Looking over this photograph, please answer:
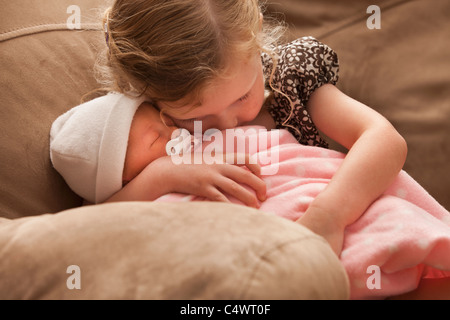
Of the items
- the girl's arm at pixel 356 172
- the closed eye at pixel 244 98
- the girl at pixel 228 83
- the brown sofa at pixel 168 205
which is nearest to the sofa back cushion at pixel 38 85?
the brown sofa at pixel 168 205

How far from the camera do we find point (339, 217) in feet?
2.23

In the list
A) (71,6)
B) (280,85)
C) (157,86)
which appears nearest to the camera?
(157,86)

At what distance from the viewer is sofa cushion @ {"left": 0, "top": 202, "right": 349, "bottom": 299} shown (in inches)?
17.0

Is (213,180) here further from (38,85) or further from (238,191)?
(38,85)

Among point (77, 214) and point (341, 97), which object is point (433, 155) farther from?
point (77, 214)

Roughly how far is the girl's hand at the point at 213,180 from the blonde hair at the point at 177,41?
12cm

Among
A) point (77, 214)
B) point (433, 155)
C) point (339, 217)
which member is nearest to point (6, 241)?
point (77, 214)

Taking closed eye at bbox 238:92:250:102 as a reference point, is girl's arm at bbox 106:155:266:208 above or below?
below

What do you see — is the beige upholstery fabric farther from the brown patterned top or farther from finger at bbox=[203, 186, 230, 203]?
finger at bbox=[203, 186, 230, 203]

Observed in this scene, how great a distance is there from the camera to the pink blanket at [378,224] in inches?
24.8

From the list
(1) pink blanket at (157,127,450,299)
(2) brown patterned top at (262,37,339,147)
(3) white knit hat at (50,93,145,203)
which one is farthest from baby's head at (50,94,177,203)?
(2) brown patterned top at (262,37,339,147)

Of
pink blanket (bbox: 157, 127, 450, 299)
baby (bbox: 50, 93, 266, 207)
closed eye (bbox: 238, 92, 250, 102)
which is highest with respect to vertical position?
closed eye (bbox: 238, 92, 250, 102)

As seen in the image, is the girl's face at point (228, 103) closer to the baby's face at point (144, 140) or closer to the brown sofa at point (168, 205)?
the baby's face at point (144, 140)

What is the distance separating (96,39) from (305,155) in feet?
1.77
